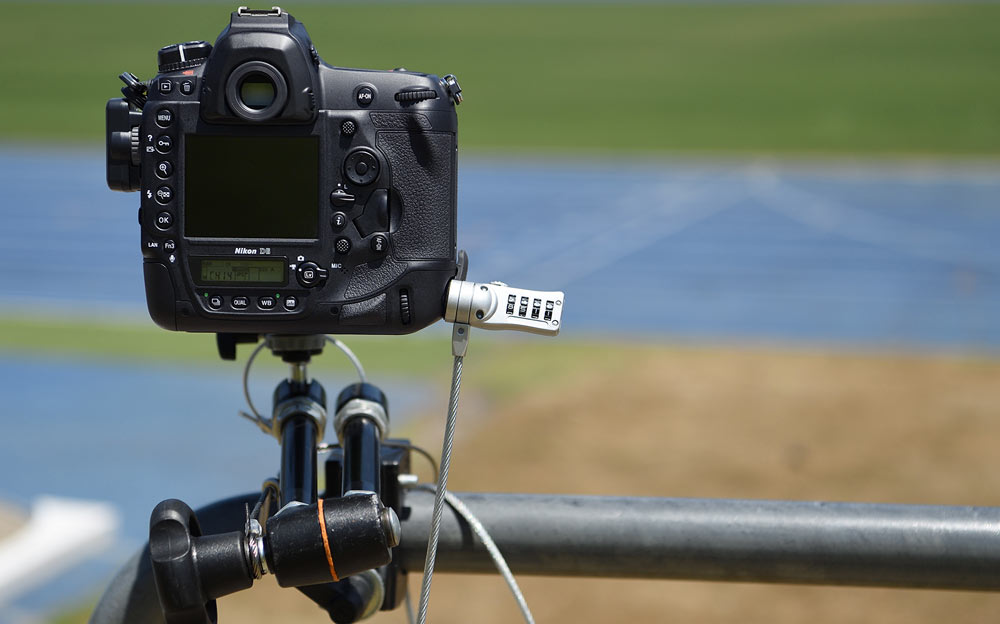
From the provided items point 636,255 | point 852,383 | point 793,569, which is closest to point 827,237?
point 636,255

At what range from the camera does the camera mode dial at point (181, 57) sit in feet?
3.96

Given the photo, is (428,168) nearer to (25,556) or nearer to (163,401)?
(25,556)

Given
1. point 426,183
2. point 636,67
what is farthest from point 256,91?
point 636,67

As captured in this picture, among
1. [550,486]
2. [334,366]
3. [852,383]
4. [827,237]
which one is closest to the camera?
[550,486]

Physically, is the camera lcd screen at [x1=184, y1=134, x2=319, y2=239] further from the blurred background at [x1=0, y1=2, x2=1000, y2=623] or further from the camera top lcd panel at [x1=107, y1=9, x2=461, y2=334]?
the blurred background at [x1=0, y1=2, x2=1000, y2=623]

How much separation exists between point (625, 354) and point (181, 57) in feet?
21.4

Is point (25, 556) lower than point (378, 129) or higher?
lower

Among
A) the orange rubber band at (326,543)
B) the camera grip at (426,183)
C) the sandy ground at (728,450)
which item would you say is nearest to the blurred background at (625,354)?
the sandy ground at (728,450)

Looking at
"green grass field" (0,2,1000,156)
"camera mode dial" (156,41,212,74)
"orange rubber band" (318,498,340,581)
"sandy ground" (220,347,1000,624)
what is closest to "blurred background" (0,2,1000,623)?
"sandy ground" (220,347,1000,624)

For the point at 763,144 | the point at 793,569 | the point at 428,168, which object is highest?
the point at 428,168

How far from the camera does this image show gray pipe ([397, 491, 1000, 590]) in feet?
3.91

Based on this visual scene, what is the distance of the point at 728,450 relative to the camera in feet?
17.7

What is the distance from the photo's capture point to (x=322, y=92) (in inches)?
46.6

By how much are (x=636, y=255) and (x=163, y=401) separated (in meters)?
6.28
